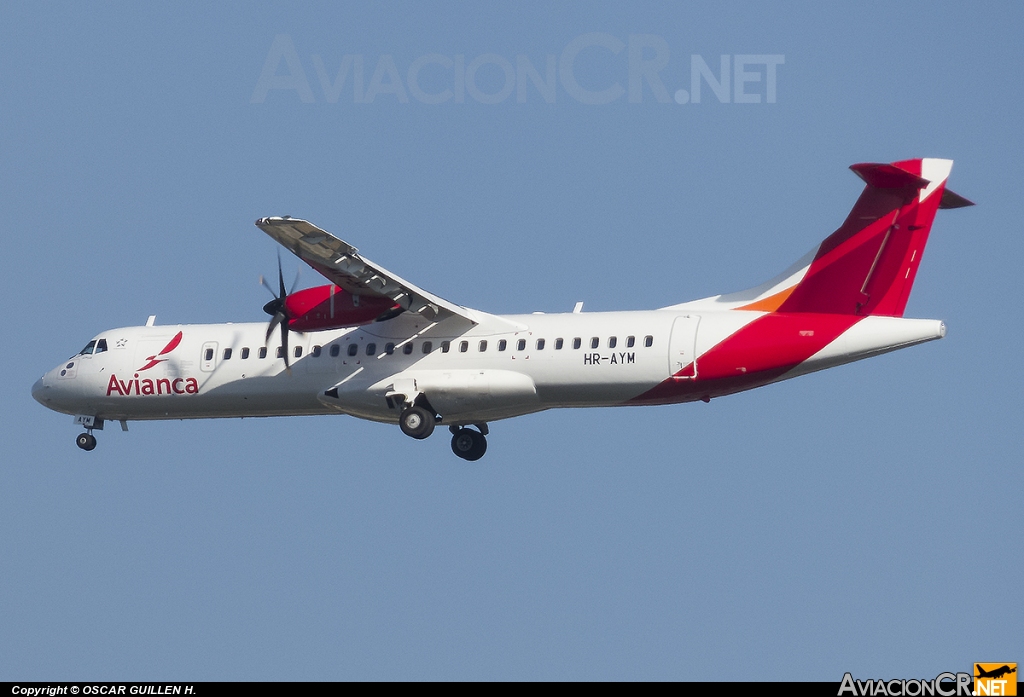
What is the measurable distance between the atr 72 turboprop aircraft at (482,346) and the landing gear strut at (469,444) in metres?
0.03

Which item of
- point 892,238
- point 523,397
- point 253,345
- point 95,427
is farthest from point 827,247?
point 95,427

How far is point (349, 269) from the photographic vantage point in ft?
102

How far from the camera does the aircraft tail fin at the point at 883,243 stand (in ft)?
96.4

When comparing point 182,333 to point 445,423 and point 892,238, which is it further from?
point 892,238

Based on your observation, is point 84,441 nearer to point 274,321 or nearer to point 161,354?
point 161,354

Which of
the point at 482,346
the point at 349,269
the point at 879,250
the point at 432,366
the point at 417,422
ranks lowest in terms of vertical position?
the point at 417,422

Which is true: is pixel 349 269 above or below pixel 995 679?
above

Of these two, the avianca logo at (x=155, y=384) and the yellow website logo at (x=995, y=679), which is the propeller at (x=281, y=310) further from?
the yellow website logo at (x=995, y=679)

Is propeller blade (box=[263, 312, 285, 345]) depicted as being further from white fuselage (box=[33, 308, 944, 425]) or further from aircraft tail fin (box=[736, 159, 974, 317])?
aircraft tail fin (box=[736, 159, 974, 317])

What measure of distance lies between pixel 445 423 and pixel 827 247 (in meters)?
8.29

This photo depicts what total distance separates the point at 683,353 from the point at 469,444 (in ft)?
20.3

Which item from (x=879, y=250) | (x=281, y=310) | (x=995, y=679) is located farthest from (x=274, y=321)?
(x=995, y=679)

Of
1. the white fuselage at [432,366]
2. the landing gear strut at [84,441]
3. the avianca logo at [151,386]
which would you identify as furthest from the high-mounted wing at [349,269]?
the landing gear strut at [84,441]

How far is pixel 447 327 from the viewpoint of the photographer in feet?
106
